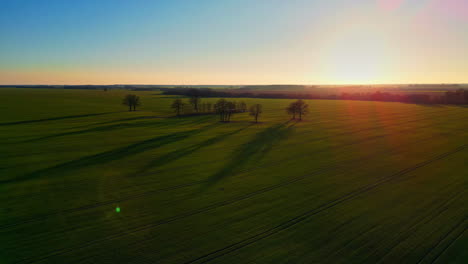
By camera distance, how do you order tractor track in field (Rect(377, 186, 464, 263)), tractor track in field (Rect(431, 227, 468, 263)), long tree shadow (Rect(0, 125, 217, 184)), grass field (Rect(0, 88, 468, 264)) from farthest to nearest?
long tree shadow (Rect(0, 125, 217, 184)) → tractor track in field (Rect(377, 186, 464, 263)) → grass field (Rect(0, 88, 468, 264)) → tractor track in field (Rect(431, 227, 468, 263))

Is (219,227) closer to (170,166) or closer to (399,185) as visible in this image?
(170,166)

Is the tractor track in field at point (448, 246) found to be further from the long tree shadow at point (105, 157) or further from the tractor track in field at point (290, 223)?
the long tree shadow at point (105, 157)

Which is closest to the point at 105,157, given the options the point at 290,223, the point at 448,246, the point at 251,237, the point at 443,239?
the point at 251,237

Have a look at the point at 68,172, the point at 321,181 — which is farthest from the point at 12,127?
the point at 321,181

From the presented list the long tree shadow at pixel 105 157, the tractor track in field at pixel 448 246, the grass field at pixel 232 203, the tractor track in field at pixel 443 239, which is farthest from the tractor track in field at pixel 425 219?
the long tree shadow at pixel 105 157

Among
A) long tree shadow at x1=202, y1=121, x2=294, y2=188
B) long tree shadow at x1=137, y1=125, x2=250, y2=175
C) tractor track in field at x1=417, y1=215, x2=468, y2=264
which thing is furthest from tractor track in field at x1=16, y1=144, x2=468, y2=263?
long tree shadow at x1=137, y1=125, x2=250, y2=175

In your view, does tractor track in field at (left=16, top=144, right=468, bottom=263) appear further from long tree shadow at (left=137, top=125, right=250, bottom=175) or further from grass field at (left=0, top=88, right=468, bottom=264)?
long tree shadow at (left=137, top=125, right=250, bottom=175)
